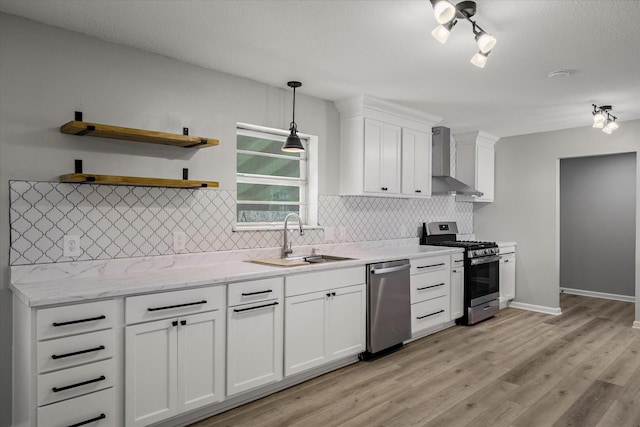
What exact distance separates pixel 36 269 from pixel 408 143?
11.4ft

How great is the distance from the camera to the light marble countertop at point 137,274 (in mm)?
2092

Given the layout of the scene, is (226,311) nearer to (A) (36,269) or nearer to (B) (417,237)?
(A) (36,269)

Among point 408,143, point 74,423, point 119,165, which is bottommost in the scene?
point 74,423

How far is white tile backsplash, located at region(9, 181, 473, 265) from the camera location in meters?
2.41

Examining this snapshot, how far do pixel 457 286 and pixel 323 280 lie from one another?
2.13m

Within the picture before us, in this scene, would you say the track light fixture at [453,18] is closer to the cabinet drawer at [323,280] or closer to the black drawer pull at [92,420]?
the cabinet drawer at [323,280]

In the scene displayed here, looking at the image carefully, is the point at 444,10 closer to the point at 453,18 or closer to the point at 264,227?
the point at 453,18

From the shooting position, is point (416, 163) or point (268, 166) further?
point (416, 163)

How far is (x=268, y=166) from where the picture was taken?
3.81 m

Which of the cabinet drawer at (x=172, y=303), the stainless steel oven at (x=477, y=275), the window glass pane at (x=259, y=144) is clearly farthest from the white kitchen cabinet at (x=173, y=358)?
the stainless steel oven at (x=477, y=275)

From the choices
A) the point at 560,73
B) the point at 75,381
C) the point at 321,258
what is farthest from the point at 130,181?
the point at 560,73

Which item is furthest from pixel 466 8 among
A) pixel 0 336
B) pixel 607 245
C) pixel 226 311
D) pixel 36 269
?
pixel 607 245

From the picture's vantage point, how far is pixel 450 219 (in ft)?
18.8

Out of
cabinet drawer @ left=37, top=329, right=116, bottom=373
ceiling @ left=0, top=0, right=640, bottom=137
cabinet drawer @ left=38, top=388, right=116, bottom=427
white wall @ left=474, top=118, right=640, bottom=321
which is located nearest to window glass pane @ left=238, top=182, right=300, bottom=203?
ceiling @ left=0, top=0, right=640, bottom=137
